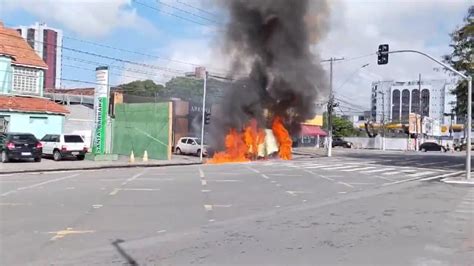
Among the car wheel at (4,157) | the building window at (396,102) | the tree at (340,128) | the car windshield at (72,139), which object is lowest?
the car wheel at (4,157)

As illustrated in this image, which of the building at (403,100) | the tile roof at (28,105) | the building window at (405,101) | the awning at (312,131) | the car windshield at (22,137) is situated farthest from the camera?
the building window at (405,101)

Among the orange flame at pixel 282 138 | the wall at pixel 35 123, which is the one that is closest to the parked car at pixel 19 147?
the wall at pixel 35 123

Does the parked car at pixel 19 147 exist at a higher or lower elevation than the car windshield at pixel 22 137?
lower

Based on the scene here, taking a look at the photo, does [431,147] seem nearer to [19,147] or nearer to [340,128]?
[340,128]

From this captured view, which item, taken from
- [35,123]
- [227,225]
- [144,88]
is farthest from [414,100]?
[227,225]

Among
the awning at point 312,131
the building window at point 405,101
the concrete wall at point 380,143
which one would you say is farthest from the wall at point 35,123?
the building window at point 405,101

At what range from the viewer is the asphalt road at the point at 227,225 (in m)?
6.86

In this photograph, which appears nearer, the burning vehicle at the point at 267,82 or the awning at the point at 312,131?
the burning vehicle at the point at 267,82

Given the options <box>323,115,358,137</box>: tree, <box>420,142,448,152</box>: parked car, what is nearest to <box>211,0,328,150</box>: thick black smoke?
<box>420,142,448,152</box>: parked car

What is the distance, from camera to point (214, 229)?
8836 millimetres

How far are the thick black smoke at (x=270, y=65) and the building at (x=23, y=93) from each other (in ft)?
38.2

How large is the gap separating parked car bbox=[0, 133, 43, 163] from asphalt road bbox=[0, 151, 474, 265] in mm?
10595

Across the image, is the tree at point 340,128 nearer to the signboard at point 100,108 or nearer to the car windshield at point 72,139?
the signboard at point 100,108

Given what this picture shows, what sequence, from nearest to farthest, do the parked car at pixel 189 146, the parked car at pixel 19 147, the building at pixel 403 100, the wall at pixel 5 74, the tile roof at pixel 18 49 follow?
the parked car at pixel 19 147 → the wall at pixel 5 74 → the tile roof at pixel 18 49 → the parked car at pixel 189 146 → the building at pixel 403 100
